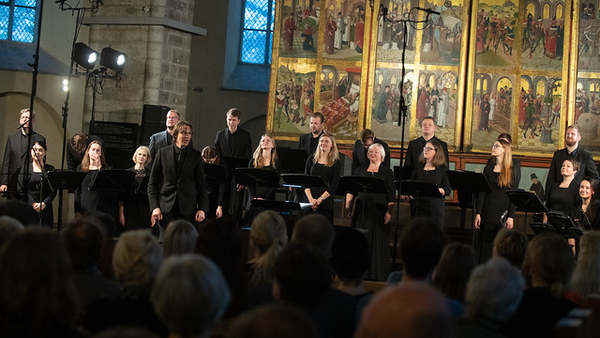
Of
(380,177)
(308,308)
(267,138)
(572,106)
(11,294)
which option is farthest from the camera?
(572,106)

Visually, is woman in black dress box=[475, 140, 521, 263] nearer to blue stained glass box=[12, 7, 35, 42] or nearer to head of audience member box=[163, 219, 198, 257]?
head of audience member box=[163, 219, 198, 257]

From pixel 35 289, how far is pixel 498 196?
8475mm

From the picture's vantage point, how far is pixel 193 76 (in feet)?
59.6

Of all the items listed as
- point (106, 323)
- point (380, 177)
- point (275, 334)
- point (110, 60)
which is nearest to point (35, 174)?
point (380, 177)

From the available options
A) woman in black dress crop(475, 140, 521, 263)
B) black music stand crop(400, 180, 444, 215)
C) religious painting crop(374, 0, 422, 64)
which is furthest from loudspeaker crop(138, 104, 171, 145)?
black music stand crop(400, 180, 444, 215)


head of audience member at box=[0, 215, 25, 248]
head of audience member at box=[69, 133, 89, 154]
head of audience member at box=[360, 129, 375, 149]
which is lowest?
head of audience member at box=[0, 215, 25, 248]

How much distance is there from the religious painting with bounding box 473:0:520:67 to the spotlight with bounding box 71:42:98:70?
21.2 feet

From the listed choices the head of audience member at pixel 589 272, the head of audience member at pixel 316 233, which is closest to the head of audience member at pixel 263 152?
the head of audience member at pixel 316 233

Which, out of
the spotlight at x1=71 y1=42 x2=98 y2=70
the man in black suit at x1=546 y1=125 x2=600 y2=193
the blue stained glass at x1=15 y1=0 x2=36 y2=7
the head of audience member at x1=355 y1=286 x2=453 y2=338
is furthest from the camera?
the blue stained glass at x1=15 y1=0 x2=36 y2=7

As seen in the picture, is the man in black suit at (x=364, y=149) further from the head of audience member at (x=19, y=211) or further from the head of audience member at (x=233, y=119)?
the head of audience member at (x=19, y=211)

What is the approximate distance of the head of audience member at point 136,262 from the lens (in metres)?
3.61

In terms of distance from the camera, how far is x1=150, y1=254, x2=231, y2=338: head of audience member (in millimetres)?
2442

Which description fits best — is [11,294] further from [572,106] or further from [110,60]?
[110,60]

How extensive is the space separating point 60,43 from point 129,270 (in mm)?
13901
